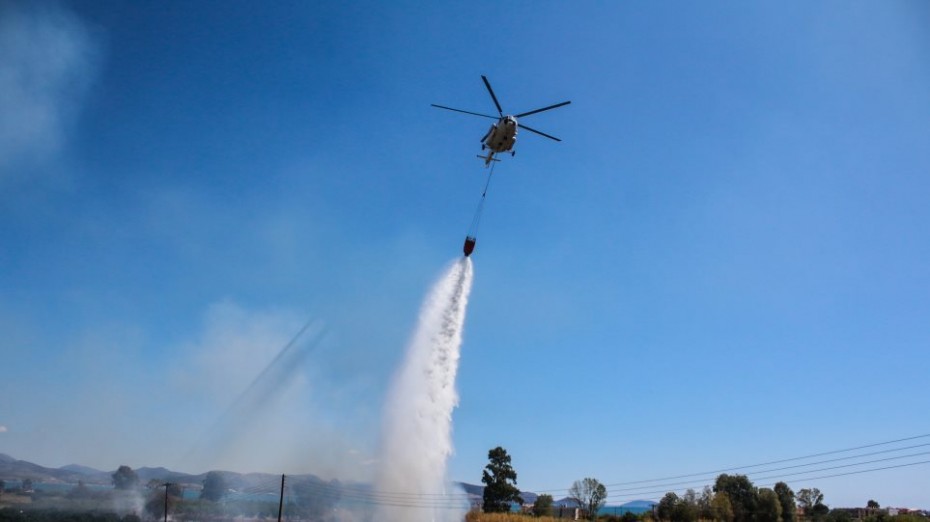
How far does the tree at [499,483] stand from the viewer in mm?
110500

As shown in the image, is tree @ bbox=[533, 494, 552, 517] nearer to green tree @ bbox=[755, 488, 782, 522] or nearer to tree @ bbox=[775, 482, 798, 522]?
green tree @ bbox=[755, 488, 782, 522]

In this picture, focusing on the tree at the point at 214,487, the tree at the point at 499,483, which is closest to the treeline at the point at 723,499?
the tree at the point at 499,483

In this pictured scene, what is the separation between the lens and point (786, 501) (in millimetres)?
113562

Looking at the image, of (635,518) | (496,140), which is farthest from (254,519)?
(496,140)

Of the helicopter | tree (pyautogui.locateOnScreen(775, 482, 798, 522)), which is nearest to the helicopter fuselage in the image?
the helicopter

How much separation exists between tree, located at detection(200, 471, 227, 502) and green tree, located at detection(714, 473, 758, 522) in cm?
9833

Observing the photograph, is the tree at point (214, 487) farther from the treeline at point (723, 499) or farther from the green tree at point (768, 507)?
the green tree at point (768, 507)

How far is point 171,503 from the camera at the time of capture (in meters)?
113

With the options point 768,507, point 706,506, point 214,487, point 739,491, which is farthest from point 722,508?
point 214,487

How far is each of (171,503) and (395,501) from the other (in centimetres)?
6209

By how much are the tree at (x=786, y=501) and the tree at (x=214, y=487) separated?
109 metres

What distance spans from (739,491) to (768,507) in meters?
9.63

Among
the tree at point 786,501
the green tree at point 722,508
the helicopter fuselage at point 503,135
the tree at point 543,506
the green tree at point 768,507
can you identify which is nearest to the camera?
the helicopter fuselage at point 503,135

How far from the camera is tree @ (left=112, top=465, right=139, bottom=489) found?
128 m
